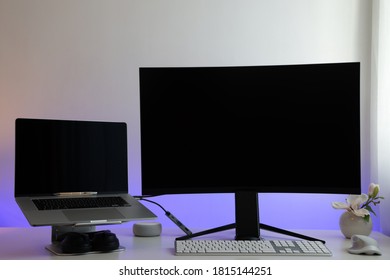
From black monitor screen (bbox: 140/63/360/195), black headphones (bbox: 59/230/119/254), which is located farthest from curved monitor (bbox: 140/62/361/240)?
black headphones (bbox: 59/230/119/254)

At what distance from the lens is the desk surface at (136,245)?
1.45m

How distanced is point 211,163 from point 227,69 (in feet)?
1.05

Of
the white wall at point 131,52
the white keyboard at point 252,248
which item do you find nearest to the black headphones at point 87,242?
the white keyboard at point 252,248

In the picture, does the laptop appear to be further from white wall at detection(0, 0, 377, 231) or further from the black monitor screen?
white wall at detection(0, 0, 377, 231)

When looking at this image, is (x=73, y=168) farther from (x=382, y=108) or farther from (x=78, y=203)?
(x=382, y=108)

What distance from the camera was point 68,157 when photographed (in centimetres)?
179

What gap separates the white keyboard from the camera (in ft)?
4.80

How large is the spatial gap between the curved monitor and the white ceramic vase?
0.21m

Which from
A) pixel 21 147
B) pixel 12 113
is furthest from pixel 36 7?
pixel 21 147

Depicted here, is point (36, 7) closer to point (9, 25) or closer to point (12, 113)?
point (9, 25)

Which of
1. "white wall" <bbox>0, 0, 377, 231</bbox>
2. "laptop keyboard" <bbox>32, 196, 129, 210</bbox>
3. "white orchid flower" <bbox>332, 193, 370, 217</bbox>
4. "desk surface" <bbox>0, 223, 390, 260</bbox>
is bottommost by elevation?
"desk surface" <bbox>0, 223, 390, 260</bbox>

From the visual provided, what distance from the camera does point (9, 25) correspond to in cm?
233

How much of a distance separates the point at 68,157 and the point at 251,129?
65cm
